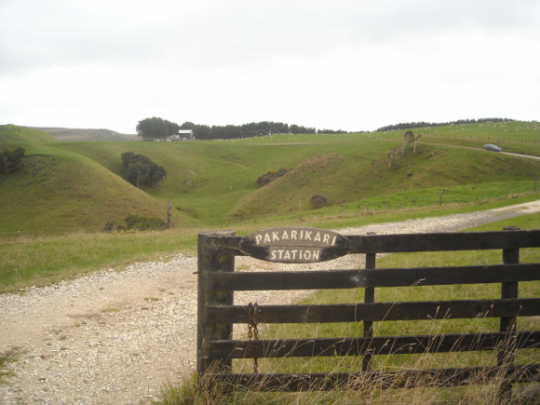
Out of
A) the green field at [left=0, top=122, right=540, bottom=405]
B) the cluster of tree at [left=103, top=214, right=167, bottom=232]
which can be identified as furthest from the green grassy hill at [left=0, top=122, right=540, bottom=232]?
the cluster of tree at [left=103, top=214, right=167, bottom=232]

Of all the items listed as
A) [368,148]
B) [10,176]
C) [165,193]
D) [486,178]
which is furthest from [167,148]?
[486,178]

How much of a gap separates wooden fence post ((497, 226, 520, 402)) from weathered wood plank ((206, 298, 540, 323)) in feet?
0.35

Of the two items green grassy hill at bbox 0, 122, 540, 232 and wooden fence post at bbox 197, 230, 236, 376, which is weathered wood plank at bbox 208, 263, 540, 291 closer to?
wooden fence post at bbox 197, 230, 236, 376

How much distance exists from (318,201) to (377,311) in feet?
166

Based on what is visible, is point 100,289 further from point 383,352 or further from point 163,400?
point 383,352

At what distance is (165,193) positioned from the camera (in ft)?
278

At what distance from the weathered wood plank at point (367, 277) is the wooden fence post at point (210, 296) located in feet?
0.28

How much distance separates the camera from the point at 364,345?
394cm

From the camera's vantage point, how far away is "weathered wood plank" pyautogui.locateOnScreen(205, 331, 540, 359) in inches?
148

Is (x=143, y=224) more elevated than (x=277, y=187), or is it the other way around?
(x=277, y=187)

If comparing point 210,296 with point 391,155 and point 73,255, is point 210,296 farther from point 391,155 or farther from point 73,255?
point 391,155

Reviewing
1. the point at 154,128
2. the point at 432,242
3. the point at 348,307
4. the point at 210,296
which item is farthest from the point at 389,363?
the point at 154,128

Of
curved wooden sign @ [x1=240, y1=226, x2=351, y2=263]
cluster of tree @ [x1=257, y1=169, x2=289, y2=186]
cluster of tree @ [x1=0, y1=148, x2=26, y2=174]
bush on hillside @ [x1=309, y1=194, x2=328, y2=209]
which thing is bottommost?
bush on hillside @ [x1=309, y1=194, x2=328, y2=209]

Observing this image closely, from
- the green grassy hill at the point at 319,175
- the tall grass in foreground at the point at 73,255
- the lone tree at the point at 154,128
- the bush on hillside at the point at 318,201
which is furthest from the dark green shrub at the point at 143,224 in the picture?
the lone tree at the point at 154,128
